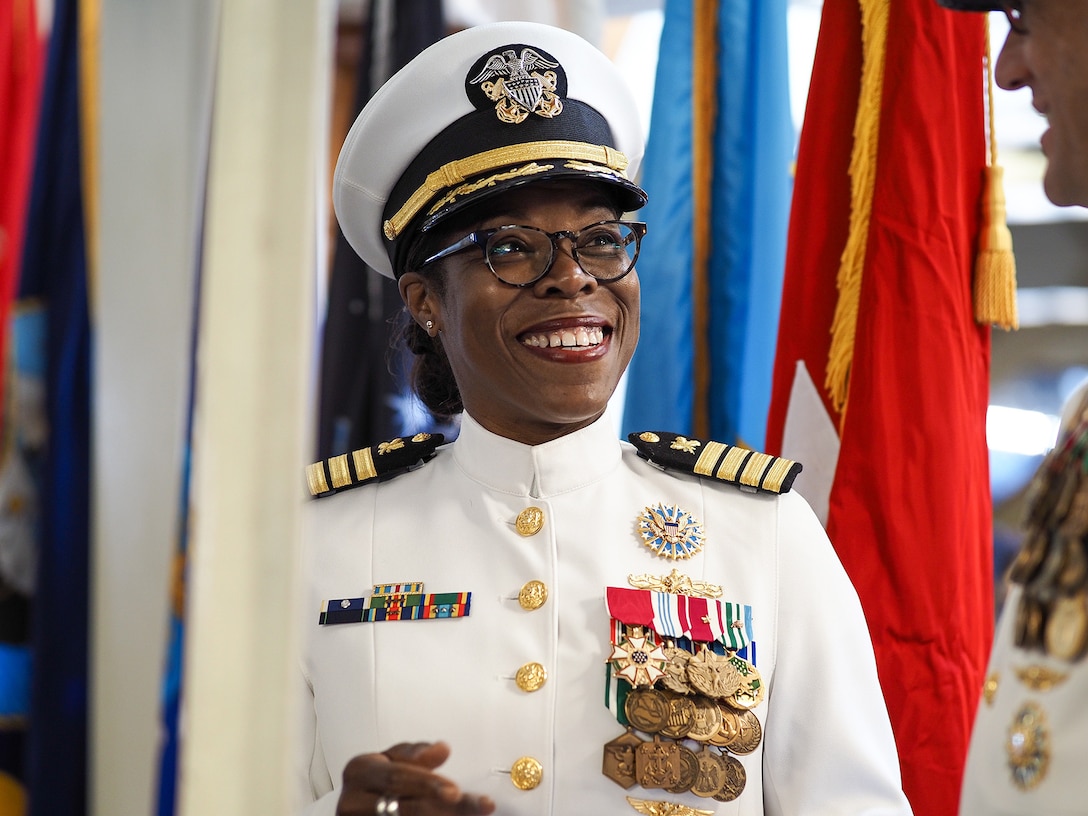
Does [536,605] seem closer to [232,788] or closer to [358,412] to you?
[232,788]

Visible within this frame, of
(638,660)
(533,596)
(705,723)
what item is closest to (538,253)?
(533,596)

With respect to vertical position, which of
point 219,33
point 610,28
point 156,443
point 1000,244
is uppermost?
point 610,28

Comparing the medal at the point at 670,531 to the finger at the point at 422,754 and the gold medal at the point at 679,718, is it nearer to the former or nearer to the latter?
the gold medal at the point at 679,718

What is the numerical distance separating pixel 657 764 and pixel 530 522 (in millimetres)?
396

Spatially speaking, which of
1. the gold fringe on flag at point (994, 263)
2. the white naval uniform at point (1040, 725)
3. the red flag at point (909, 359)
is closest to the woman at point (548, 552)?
the red flag at point (909, 359)

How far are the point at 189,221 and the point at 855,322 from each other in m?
1.47

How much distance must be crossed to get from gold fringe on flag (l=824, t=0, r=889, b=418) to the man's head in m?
0.86

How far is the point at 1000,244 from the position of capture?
2.02 m

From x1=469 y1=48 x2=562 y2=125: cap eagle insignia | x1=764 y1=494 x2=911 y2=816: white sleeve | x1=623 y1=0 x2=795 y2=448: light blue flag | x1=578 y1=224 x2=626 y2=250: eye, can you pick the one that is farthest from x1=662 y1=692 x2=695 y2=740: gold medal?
x1=623 y1=0 x2=795 y2=448: light blue flag

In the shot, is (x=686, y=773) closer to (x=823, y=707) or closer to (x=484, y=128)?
(x=823, y=707)

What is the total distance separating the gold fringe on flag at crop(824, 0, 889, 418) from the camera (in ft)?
6.80

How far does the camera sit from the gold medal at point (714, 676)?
60.6 inches

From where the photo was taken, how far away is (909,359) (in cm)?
199

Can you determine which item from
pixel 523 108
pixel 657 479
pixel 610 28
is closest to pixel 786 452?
pixel 657 479
